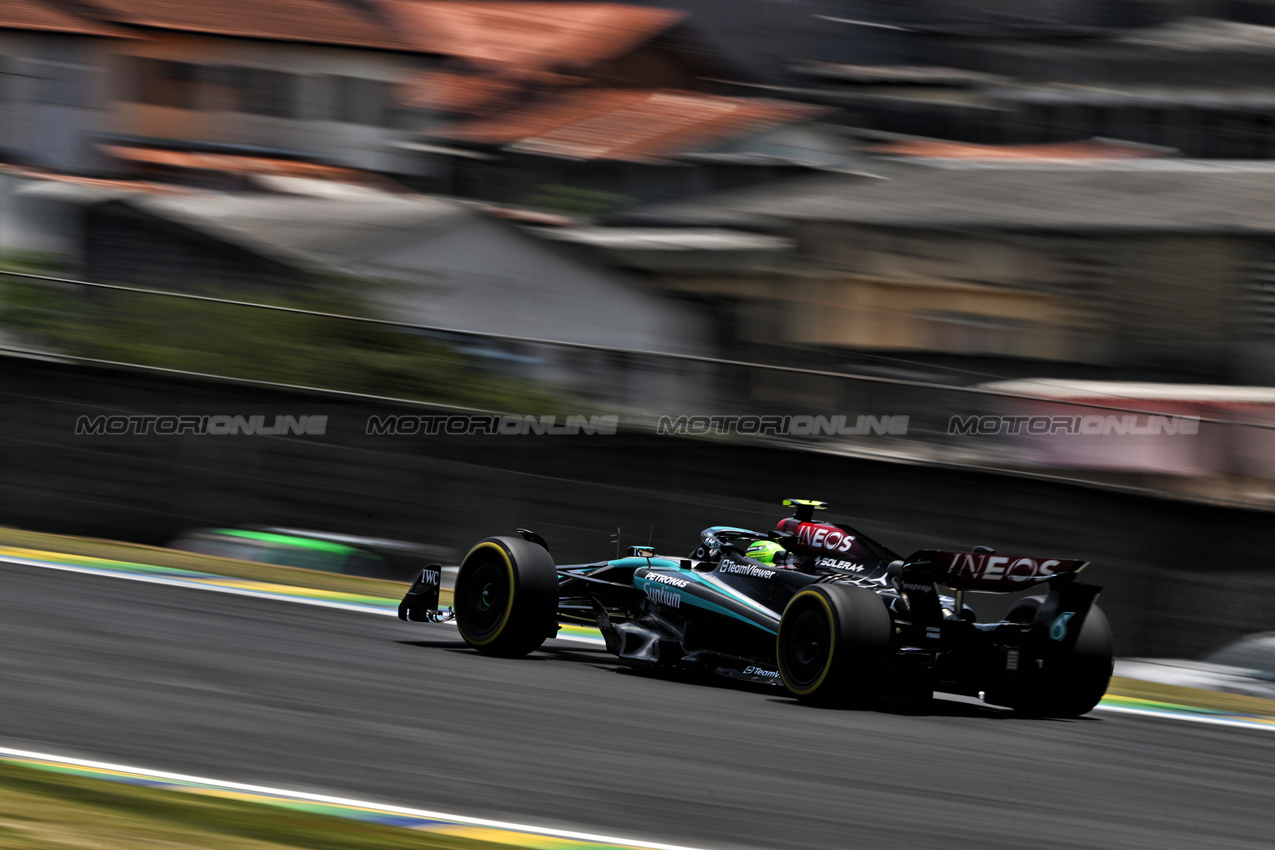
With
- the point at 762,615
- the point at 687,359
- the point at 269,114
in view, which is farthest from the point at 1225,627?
the point at 269,114

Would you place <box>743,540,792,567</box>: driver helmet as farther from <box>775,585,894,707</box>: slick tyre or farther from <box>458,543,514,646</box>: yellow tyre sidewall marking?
<box>458,543,514,646</box>: yellow tyre sidewall marking

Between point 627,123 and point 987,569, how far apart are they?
119ft

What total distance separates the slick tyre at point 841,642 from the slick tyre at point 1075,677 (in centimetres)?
120

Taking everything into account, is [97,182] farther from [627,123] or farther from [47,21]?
[627,123]

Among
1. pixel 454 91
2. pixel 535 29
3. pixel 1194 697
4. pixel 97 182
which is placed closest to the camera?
pixel 1194 697

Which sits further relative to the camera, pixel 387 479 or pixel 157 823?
pixel 387 479

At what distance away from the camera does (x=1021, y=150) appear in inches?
1563

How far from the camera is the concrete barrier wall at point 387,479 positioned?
15.9 meters

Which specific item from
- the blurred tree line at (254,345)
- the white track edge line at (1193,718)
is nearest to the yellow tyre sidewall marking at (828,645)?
the white track edge line at (1193,718)

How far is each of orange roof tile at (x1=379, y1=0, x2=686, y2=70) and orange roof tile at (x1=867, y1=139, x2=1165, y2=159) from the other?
1015 cm

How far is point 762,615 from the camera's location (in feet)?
28.5

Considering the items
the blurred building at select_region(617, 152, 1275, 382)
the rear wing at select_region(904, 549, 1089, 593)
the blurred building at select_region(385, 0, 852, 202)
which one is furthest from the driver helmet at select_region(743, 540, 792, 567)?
the blurred building at select_region(385, 0, 852, 202)

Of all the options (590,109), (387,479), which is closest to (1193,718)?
(387,479)

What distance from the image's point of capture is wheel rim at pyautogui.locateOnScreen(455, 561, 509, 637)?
9523 mm
